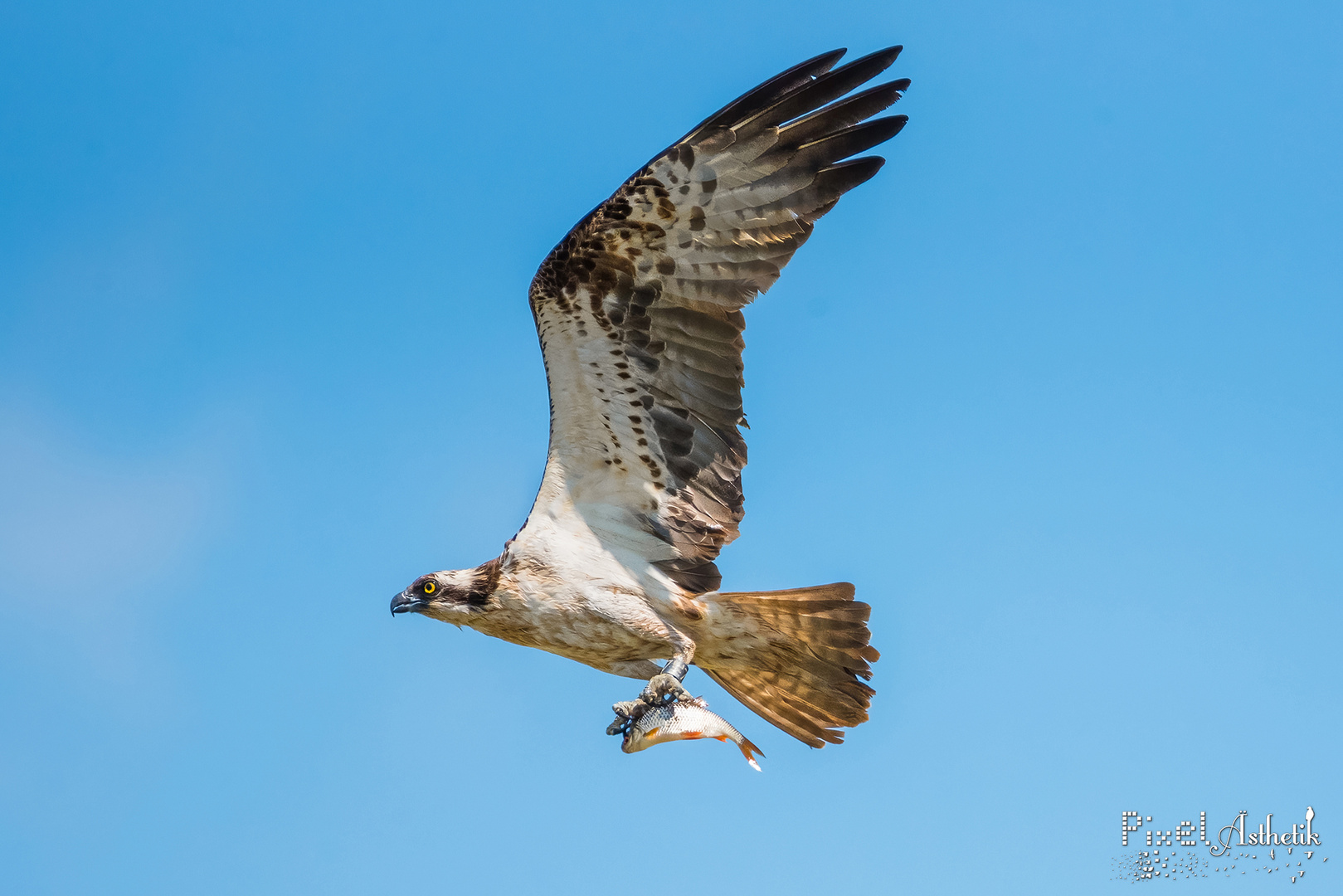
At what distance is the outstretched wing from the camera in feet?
25.8

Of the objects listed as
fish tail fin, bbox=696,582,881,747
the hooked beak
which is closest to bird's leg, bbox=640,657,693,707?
fish tail fin, bbox=696,582,881,747

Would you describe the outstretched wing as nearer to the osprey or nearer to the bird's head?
the osprey

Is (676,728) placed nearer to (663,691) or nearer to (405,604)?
(663,691)

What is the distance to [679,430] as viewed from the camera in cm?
836

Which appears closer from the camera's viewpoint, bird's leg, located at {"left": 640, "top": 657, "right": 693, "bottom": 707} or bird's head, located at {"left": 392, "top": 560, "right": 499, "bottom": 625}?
bird's leg, located at {"left": 640, "top": 657, "right": 693, "bottom": 707}

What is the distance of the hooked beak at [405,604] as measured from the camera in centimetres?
845

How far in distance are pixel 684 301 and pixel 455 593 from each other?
2.23 metres

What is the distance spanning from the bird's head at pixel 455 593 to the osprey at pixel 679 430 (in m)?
0.01

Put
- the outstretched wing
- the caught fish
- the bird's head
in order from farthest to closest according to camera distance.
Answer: the bird's head
the outstretched wing
the caught fish

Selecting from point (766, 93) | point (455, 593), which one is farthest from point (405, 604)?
point (766, 93)

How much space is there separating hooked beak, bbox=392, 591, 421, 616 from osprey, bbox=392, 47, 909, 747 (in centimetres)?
1

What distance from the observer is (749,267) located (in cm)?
801

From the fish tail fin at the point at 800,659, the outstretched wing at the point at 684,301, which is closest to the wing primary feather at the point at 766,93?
the outstretched wing at the point at 684,301

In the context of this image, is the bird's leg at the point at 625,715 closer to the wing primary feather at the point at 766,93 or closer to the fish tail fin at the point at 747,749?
the fish tail fin at the point at 747,749
